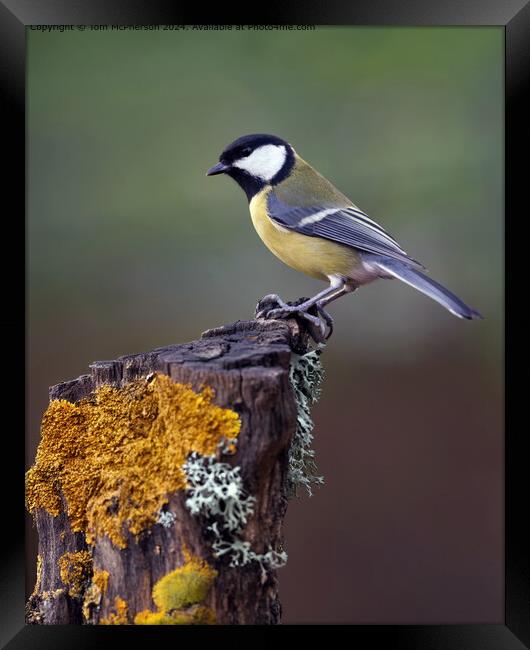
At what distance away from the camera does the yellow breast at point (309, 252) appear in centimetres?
237

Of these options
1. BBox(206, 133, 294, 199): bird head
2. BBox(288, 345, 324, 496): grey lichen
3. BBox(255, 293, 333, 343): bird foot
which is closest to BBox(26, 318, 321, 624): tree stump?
BBox(288, 345, 324, 496): grey lichen

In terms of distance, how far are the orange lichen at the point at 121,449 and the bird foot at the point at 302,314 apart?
2.05ft

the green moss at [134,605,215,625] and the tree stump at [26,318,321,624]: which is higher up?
the tree stump at [26,318,321,624]

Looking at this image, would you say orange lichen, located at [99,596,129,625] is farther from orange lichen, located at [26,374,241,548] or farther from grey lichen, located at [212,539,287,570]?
grey lichen, located at [212,539,287,570]

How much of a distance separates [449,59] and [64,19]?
1.28 m

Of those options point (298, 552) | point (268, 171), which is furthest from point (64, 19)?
point (298, 552)

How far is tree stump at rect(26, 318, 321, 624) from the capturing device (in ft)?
4.33

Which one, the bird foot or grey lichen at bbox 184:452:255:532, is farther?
the bird foot

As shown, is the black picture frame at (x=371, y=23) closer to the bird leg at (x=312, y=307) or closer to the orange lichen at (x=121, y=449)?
the orange lichen at (x=121, y=449)

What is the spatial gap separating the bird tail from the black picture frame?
147mm

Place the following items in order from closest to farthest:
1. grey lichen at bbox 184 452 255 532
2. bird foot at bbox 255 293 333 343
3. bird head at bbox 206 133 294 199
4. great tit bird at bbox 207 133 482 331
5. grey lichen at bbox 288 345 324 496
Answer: grey lichen at bbox 184 452 255 532
grey lichen at bbox 288 345 324 496
bird foot at bbox 255 293 333 343
great tit bird at bbox 207 133 482 331
bird head at bbox 206 133 294 199

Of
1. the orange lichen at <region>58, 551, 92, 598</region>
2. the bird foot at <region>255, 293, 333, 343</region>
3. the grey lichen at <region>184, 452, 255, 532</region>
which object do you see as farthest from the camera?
the bird foot at <region>255, 293, 333, 343</region>

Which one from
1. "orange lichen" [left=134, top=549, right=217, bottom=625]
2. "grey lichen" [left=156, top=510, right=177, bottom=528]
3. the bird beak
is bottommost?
"orange lichen" [left=134, top=549, right=217, bottom=625]
